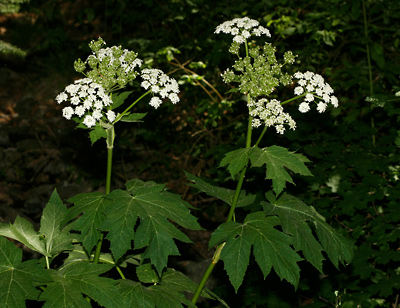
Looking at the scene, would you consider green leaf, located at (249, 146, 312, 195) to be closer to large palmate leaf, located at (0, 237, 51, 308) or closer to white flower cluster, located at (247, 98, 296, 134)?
white flower cluster, located at (247, 98, 296, 134)

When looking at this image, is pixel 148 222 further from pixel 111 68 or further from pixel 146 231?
pixel 111 68

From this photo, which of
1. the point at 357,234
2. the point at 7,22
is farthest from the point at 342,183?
the point at 7,22

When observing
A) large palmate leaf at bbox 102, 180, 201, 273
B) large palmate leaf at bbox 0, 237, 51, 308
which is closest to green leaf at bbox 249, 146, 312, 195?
large palmate leaf at bbox 102, 180, 201, 273

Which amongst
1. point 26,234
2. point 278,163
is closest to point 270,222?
point 278,163

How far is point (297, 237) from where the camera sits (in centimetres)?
213

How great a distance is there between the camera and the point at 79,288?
1975 mm

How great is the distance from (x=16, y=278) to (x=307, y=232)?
142 centimetres

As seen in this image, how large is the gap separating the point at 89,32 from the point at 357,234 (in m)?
7.23

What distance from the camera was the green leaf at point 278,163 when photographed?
2088mm

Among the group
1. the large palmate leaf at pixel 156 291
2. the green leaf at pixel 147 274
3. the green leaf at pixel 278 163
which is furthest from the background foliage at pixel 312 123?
the green leaf at pixel 147 274

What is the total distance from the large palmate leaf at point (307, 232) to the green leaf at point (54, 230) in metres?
1.12

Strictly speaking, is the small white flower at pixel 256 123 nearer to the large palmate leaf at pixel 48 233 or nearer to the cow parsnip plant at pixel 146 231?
the cow parsnip plant at pixel 146 231

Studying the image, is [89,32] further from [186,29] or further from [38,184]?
[38,184]

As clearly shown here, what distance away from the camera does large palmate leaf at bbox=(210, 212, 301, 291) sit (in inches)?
77.6
